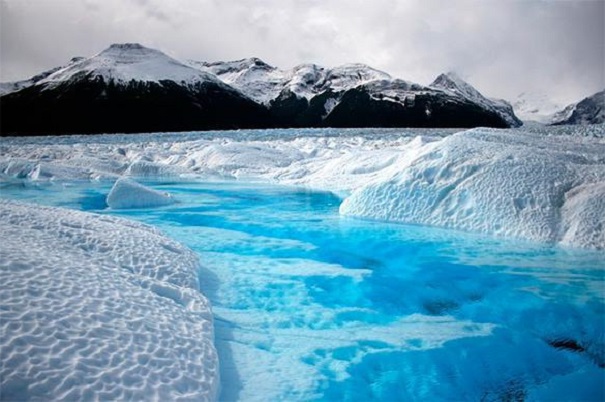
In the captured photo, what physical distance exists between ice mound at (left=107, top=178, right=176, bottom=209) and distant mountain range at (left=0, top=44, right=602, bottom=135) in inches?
3052

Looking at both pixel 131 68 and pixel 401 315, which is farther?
pixel 131 68

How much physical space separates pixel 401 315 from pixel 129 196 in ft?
25.0

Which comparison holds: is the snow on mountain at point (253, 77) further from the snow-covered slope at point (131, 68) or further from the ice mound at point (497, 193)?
the ice mound at point (497, 193)

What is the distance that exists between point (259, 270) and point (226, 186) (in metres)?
10.4

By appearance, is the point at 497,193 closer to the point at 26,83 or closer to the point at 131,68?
the point at 131,68

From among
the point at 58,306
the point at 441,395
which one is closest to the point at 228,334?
the point at 58,306

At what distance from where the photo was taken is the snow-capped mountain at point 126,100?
83.6 metres

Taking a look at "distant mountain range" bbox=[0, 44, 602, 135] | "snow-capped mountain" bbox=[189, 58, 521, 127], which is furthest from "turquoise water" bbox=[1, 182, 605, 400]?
"snow-capped mountain" bbox=[189, 58, 521, 127]

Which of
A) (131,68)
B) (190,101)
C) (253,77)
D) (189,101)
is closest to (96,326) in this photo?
(189,101)

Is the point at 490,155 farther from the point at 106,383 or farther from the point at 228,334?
the point at 106,383

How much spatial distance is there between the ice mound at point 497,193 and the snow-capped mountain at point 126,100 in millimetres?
83547

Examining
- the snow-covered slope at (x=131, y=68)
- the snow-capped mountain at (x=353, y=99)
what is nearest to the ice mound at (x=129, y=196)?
the snow-capped mountain at (x=353, y=99)

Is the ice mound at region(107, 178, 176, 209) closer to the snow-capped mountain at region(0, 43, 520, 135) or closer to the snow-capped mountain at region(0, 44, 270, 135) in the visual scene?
the snow-capped mountain at region(0, 43, 520, 135)

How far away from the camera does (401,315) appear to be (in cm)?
368
